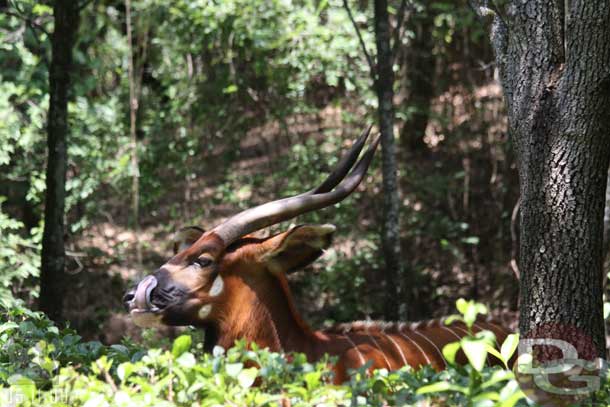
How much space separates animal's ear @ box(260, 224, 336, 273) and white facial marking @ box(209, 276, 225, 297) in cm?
28

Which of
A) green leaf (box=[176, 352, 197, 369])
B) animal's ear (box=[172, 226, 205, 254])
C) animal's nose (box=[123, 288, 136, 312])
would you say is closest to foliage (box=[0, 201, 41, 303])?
animal's ear (box=[172, 226, 205, 254])

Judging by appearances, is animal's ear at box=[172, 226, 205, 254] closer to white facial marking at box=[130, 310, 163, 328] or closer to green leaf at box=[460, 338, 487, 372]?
white facial marking at box=[130, 310, 163, 328]

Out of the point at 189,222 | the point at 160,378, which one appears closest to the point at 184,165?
the point at 189,222

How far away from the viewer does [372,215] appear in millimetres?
9992

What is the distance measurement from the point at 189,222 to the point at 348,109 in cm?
216

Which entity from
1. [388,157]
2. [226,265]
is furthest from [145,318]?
[388,157]

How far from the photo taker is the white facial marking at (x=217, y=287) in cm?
496

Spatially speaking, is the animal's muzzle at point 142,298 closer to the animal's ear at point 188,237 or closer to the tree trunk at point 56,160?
the animal's ear at point 188,237

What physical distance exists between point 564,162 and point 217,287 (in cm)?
211

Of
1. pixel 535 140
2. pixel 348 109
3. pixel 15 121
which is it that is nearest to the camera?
pixel 535 140

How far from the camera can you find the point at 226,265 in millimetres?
5031

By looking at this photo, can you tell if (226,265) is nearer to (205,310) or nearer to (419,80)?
(205,310)

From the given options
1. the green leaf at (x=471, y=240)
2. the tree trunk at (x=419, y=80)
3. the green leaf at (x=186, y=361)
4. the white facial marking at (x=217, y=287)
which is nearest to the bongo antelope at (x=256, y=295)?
the white facial marking at (x=217, y=287)

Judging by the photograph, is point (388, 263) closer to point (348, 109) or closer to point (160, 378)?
point (348, 109)
